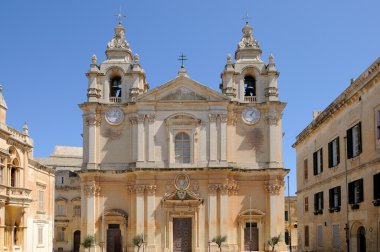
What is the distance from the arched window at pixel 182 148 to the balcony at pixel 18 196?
48.1 feet

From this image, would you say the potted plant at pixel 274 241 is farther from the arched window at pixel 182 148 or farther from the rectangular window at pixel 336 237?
the rectangular window at pixel 336 237

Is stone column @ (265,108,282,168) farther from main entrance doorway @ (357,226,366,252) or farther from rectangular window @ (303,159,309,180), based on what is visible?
main entrance doorway @ (357,226,366,252)

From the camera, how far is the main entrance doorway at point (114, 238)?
43.5 m

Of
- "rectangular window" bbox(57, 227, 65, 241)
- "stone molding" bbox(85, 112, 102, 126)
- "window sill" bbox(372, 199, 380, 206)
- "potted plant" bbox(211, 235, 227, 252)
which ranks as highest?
"stone molding" bbox(85, 112, 102, 126)

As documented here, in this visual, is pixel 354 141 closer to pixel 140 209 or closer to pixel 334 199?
pixel 334 199

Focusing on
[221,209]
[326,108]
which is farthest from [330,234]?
[221,209]

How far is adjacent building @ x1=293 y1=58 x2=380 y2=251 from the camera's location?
2577 cm

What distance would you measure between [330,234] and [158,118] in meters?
16.4

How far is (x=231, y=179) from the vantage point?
142 feet

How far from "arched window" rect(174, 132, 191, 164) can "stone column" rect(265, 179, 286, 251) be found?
636 centimetres

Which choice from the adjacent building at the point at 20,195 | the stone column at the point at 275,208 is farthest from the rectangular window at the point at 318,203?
the adjacent building at the point at 20,195

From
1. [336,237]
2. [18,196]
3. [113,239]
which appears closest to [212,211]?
[113,239]

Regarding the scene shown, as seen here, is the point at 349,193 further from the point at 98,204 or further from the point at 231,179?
the point at 98,204

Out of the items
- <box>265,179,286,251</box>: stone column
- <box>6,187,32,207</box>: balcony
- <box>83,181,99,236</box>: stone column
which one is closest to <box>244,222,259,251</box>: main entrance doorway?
<box>265,179,286,251</box>: stone column
